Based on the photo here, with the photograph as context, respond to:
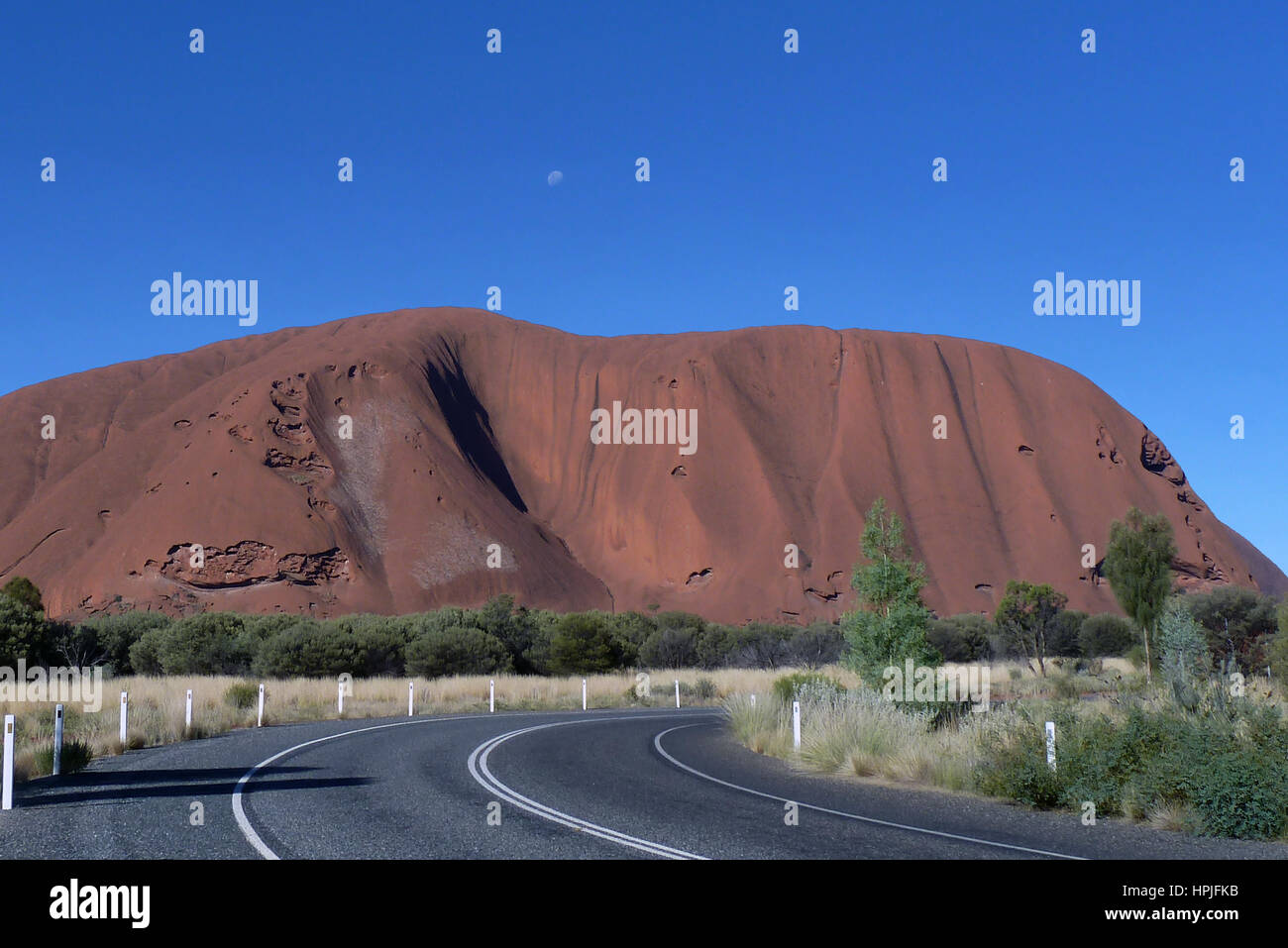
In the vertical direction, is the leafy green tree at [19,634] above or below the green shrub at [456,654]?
above

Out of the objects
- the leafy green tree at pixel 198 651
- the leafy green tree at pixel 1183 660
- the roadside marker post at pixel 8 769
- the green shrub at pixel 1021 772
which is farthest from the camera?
the leafy green tree at pixel 198 651

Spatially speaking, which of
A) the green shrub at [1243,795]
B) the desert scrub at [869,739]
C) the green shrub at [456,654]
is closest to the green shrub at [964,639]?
the green shrub at [456,654]

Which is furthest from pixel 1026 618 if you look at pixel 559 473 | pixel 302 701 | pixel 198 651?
pixel 559 473

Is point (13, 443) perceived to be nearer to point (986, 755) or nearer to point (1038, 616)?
point (1038, 616)

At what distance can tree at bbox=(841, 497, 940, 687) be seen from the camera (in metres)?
19.8

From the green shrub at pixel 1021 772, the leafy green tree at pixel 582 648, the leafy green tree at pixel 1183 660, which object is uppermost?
the leafy green tree at pixel 1183 660

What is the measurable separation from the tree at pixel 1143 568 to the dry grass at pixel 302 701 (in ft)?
45.5

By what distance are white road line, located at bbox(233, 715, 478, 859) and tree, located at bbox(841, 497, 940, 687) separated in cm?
1055

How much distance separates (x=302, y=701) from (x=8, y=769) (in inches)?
713

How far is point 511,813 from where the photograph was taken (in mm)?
10734

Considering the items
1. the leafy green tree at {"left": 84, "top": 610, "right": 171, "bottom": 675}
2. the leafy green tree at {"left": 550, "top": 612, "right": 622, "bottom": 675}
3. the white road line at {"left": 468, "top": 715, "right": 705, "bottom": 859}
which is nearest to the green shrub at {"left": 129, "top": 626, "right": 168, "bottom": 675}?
the leafy green tree at {"left": 84, "top": 610, "right": 171, "bottom": 675}

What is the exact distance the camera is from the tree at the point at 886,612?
19.8 m

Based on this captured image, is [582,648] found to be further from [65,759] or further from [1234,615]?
[65,759]

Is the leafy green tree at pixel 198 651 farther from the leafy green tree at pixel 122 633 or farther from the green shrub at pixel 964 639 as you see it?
the green shrub at pixel 964 639
